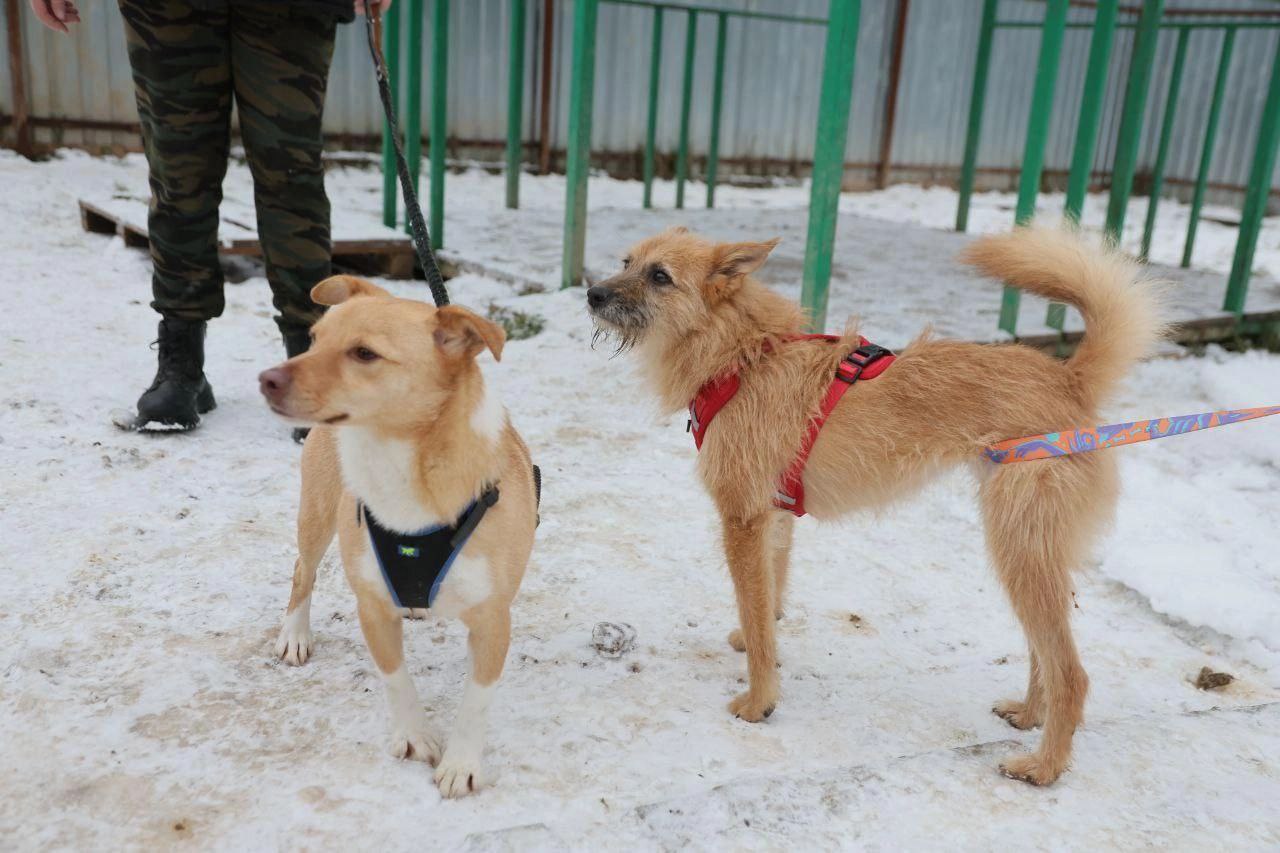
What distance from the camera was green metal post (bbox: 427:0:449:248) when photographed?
619 cm

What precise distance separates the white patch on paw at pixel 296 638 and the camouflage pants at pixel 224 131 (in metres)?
1.51

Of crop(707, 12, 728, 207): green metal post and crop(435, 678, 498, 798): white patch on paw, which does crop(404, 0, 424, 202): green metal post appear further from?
crop(435, 678, 498, 798): white patch on paw

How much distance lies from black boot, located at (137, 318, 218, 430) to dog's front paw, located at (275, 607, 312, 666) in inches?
59.5

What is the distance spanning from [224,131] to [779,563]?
2.52 m

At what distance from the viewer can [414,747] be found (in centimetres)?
193

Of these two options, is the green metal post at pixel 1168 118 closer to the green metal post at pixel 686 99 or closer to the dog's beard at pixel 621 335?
the green metal post at pixel 686 99

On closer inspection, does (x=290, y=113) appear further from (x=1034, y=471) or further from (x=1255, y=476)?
(x=1255, y=476)

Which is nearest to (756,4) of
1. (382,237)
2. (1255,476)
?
(382,237)

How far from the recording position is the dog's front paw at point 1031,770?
199 centimetres

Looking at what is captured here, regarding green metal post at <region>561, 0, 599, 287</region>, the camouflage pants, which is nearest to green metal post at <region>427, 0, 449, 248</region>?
green metal post at <region>561, 0, 599, 287</region>

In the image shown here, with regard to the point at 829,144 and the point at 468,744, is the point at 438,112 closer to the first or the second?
the point at 829,144

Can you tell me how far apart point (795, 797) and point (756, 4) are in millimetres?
10893

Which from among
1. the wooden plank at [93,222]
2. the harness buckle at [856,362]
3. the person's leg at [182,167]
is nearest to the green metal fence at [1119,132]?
the harness buckle at [856,362]

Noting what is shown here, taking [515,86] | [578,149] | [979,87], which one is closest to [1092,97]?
[578,149]
